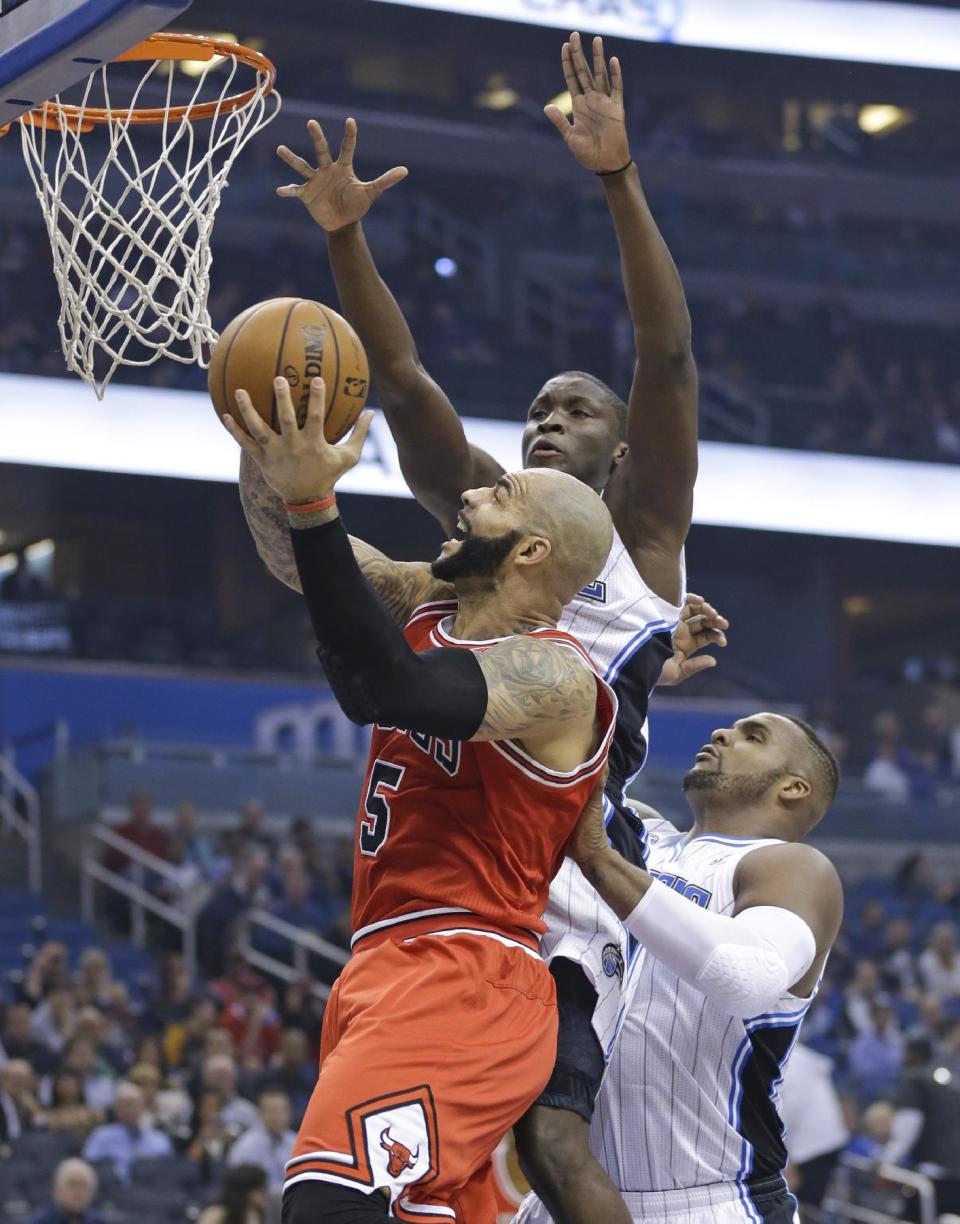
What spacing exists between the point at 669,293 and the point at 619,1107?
1.81 metres

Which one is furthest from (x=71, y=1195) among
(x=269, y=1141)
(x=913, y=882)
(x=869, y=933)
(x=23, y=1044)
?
(x=913, y=882)

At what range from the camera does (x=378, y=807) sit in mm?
3680

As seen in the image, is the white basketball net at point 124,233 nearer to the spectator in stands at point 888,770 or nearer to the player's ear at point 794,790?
the player's ear at point 794,790

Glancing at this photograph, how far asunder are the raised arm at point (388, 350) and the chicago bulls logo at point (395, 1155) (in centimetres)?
167

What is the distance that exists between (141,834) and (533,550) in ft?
39.8

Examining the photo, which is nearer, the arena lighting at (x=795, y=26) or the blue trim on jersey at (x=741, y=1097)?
the blue trim on jersey at (x=741, y=1097)

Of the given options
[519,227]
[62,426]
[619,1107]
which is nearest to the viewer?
[619,1107]

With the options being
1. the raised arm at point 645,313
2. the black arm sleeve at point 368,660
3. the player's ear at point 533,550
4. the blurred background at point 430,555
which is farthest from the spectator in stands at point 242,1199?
the black arm sleeve at point 368,660

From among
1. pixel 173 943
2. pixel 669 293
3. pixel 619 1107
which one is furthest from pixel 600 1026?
pixel 173 943

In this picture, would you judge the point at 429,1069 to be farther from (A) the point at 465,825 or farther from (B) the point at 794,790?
(B) the point at 794,790

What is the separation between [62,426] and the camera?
18.1 meters

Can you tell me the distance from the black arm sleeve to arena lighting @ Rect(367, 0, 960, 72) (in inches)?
809

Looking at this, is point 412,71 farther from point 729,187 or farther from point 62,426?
point 62,426

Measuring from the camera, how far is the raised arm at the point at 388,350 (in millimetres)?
4426
